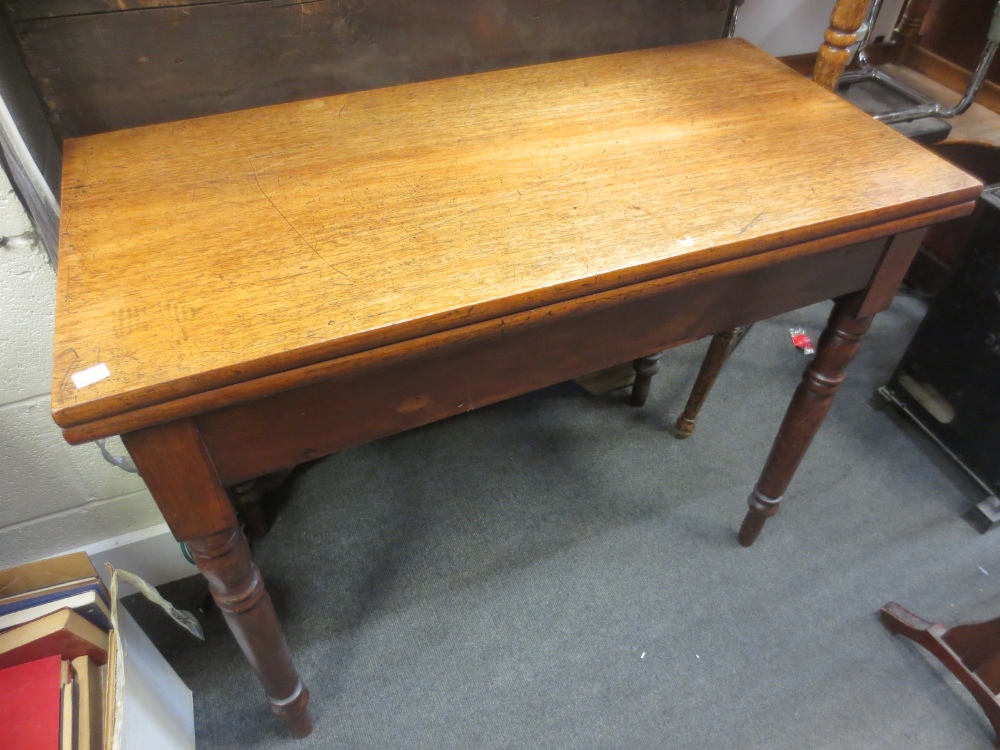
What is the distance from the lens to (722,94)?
37.3 inches

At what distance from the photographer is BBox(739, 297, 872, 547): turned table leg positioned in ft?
3.03

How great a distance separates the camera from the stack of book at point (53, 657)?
2.48 ft

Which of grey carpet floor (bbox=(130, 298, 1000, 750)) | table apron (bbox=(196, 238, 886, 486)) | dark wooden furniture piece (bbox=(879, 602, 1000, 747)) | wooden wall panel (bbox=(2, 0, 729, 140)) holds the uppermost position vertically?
wooden wall panel (bbox=(2, 0, 729, 140))

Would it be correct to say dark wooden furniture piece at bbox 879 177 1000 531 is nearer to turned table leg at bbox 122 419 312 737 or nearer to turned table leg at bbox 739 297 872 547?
turned table leg at bbox 739 297 872 547

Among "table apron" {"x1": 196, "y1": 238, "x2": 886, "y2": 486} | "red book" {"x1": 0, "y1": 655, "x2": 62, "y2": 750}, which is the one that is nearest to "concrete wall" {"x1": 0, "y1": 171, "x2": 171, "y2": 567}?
"red book" {"x1": 0, "y1": 655, "x2": 62, "y2": 750}

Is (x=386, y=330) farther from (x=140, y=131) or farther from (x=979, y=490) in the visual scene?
(x=979, y=490)

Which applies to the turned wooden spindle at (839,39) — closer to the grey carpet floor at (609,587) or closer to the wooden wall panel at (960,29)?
the grey carpet floor at (609,587)

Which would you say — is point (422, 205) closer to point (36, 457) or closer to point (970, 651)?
point (36, 457)

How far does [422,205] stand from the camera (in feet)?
2.39

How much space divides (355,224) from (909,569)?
3.92 ft

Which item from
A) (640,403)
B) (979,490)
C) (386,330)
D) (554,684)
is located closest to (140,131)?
(386,330)

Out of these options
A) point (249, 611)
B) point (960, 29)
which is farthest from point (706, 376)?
point (960, 29)

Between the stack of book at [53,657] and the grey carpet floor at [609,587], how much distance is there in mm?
299

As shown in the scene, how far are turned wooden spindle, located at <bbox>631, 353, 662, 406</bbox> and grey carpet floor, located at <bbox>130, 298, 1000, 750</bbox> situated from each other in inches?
1.4
